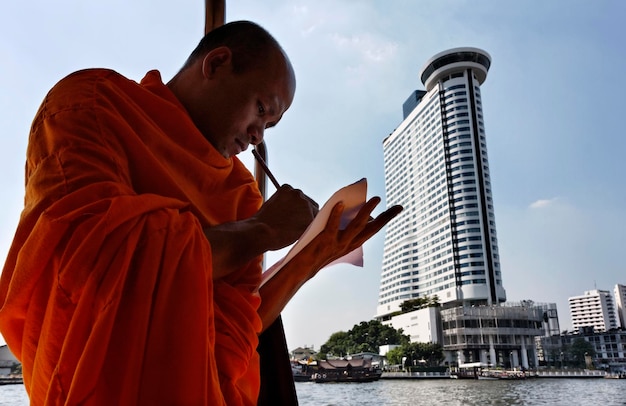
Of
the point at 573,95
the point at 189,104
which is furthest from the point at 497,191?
the point at 189,104

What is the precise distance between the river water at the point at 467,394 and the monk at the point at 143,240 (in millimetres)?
8177

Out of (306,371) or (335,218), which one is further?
(306,371)

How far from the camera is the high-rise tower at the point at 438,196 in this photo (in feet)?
49.9

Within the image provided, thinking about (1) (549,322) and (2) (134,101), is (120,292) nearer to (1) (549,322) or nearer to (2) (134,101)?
(2) (134,101)

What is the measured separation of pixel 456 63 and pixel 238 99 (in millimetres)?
19791

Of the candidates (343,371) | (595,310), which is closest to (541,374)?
(595,310)

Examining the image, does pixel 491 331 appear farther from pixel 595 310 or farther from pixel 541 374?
pixel 595 310

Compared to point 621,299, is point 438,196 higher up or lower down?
higher up

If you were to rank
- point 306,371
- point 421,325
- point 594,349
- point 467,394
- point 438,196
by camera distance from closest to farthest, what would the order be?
1. point 467,394
2. point 306,371
3. point 594,349
4. point 421,325
5. point 438,196

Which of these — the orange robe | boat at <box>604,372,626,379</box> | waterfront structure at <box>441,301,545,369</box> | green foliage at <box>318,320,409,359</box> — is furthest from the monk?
boat at <box>604,372,626,379</box>

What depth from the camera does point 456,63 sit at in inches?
722

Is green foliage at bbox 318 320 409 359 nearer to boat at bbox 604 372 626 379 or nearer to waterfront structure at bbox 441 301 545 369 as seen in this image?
waterfront structure at bbox 441 301 545 369

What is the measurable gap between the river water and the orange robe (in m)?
8.25

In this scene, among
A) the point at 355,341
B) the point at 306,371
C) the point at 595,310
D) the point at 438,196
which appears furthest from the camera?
the point at 438,196
